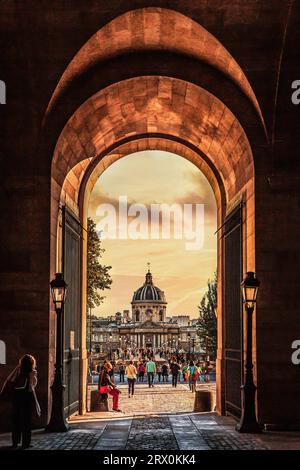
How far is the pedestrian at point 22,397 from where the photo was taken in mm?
15188

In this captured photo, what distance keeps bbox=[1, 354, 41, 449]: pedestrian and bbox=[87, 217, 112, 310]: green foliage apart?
89.8ft

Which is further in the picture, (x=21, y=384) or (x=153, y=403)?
(x=153, y=403)

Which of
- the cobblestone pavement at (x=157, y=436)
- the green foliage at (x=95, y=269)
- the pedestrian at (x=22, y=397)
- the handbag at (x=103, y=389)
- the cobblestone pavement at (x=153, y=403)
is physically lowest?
the cobblestone pavement at (x=153, y=403)

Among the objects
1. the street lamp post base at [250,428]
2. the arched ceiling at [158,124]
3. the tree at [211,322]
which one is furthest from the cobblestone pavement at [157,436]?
the tree at [211,322]

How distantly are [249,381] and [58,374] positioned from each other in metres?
4.33

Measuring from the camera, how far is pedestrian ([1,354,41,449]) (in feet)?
49.8

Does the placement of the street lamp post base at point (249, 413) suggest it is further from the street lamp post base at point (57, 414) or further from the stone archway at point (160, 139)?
the street lamp post base at point (57, 414)

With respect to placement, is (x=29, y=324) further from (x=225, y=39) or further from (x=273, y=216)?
(x=225, y=39)

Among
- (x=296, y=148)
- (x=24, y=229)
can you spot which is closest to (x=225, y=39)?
(x=296, y=148)

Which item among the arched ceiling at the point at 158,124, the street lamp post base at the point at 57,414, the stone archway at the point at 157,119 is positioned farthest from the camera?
the arched ceiling at the point at 158,124

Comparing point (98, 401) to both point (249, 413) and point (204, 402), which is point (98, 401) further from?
point (249, 413)

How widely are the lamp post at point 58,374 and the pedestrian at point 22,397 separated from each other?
3.16 metres

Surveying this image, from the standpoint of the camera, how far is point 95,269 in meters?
44.2

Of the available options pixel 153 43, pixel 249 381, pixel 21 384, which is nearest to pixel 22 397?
pixel 21 384
